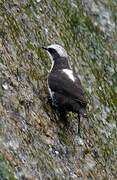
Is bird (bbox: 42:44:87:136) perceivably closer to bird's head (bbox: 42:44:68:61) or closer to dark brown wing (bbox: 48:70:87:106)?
dark brown wing (bbox: 48:70:87:106)

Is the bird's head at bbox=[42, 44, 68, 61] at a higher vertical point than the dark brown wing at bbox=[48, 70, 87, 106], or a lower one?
higher

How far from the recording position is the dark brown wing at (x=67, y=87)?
42.8ft

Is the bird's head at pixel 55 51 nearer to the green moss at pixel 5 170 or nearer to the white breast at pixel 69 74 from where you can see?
the white breast at pixel 69 74

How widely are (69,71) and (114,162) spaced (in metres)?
2.36

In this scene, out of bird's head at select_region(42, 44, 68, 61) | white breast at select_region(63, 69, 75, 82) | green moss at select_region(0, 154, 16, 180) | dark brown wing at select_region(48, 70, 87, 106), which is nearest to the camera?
green moss at select_region(0, 154, 16, 180)

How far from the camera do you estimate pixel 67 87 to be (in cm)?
1310

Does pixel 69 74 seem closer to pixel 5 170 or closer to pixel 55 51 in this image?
pixel 55 51

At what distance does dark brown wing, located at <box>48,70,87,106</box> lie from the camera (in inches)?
513

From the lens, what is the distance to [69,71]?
13.7 m

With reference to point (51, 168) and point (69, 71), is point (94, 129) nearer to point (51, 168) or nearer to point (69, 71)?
point (69, 71)

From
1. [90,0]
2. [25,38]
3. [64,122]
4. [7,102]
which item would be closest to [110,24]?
[90,0]

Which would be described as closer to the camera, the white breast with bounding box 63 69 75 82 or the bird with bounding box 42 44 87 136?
the bird with bounding box 42 44 87 136

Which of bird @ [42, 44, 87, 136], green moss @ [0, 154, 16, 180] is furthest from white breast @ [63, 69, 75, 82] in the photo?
green moss @ [0, 154, 16, 180]

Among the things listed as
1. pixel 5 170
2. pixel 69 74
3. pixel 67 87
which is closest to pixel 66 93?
pixel 67 87
